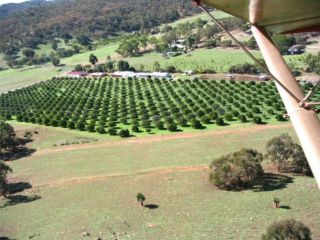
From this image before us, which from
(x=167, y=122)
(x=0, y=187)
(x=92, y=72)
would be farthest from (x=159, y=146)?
(x=92, y=72)

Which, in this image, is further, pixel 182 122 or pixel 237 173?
pixel 182 122

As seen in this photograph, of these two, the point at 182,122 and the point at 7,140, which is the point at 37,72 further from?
the point at 182,122

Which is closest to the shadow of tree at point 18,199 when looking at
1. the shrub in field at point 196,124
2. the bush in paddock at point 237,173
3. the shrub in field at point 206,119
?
the bush in paddock at point 237,173

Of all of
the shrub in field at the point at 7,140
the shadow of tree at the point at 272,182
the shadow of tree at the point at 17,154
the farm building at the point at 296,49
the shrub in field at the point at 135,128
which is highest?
the shrub in field at the point at 7,140

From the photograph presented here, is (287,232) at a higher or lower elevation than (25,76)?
higher

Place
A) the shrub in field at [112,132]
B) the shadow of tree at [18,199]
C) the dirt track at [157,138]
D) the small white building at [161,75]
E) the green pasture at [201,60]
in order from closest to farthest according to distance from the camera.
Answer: the shadow of tree at [18,199] → the dirt track at [157,138] → the shrub in field at [112,132] → the small white building at [161,75] → the green pasture at [201,60]

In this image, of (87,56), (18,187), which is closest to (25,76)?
(87,56)

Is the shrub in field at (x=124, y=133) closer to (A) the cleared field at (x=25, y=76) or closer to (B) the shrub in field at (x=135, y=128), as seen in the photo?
(B) the shrub in field at (x=135, y=128)

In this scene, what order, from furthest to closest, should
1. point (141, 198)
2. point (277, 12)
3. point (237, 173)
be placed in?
point (237, 173)
point (141, 198)
point (277, 12)
